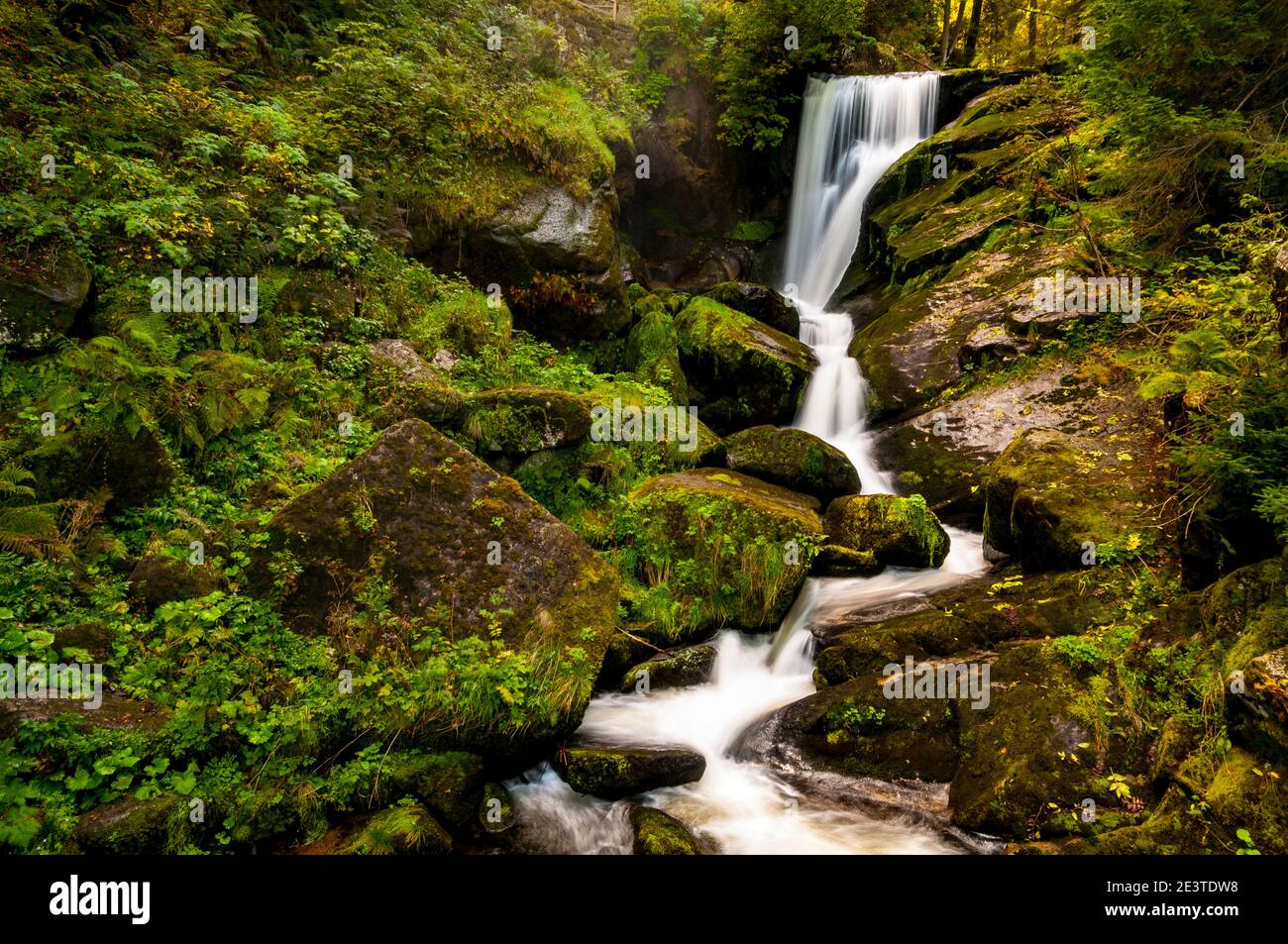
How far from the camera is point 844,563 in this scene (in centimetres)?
756

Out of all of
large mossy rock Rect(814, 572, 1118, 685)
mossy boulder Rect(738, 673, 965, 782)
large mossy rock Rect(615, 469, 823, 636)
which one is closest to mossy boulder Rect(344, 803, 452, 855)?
mossy boulder Rect(738, 673, 965, 782)

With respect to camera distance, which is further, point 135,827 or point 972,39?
point 972,39

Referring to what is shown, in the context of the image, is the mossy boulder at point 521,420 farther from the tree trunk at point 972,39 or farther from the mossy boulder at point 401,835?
the tree trunk at point 972,39

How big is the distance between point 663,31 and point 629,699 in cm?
1689

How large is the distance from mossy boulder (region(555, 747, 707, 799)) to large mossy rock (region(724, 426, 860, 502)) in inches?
175

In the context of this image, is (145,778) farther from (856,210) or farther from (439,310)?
(856,210)

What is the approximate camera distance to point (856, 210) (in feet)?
52.0

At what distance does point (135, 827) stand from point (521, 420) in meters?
4.92

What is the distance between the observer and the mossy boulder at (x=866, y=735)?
5148mm

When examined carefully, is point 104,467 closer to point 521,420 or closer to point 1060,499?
point 521,420

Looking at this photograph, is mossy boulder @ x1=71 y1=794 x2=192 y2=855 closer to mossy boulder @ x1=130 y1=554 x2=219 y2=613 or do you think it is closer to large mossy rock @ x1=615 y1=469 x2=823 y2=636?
mossy boulder @ x1=130 y1=554 x2=219 y2=613
